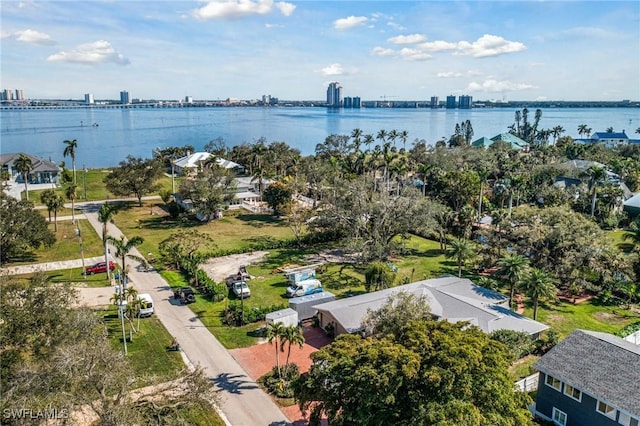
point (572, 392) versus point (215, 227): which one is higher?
point (215, 227)

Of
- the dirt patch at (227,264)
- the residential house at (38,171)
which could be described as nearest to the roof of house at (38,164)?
the residential house at (38,171)

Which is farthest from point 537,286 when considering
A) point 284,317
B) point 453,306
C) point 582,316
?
point 284,317

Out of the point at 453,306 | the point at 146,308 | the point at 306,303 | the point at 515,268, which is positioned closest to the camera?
the point at 453,306

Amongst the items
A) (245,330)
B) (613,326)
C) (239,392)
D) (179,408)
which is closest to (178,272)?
(245,330)

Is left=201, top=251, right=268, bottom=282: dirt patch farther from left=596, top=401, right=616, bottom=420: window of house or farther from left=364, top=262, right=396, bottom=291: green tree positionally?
left=596, top=401, right=616, bottom=420: window of house

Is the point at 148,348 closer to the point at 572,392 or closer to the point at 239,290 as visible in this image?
the point at 239,290

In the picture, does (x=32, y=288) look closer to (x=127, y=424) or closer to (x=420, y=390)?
(x=127, y=424)
